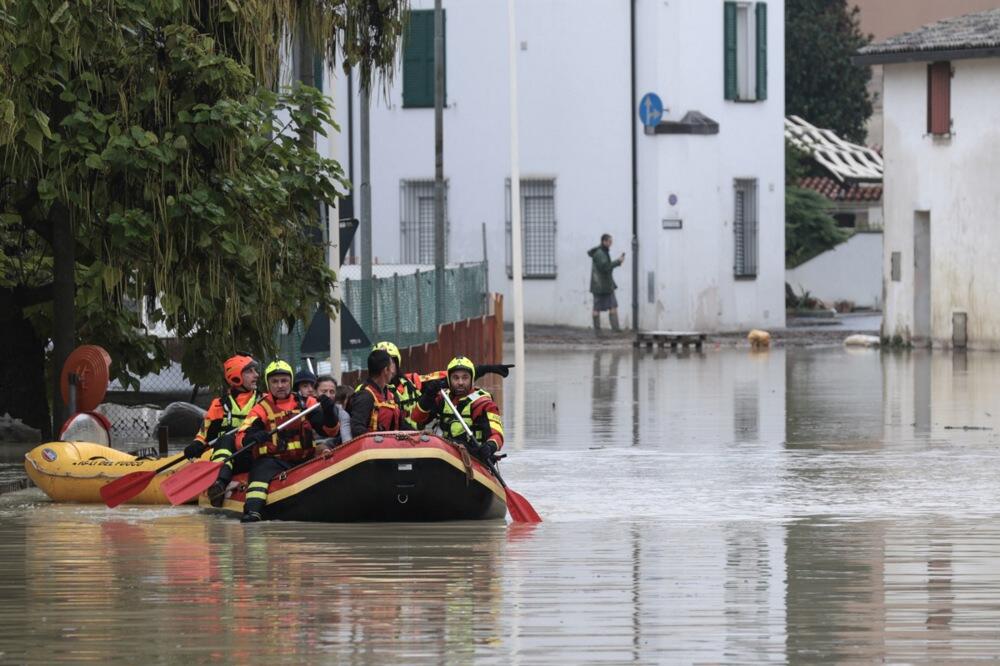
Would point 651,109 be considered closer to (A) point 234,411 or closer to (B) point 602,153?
(B) point 602,153

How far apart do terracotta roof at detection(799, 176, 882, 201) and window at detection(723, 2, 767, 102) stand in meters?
15.8

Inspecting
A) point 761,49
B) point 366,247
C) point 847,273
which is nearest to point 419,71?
point 761,49

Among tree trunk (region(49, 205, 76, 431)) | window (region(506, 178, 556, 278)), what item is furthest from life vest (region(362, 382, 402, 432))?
window (region(506, 178, 556, 278))

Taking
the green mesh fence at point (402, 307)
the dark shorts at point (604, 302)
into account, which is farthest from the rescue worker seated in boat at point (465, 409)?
the dark shorts at point (604, 302)

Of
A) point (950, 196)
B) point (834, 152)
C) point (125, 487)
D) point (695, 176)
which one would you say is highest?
point (834, 152)

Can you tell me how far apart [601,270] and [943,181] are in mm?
7044

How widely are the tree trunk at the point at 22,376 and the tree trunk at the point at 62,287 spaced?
6.21ft

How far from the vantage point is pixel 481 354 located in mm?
40062

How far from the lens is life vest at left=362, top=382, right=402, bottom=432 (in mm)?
20516

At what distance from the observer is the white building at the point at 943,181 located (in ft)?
152

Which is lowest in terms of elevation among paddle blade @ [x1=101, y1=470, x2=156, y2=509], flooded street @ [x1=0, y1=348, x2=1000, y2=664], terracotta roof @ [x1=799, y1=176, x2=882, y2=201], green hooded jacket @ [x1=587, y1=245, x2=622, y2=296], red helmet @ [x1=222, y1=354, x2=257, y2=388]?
flooded street @ [x1=0, y1=348, x2=1000, y2=664]

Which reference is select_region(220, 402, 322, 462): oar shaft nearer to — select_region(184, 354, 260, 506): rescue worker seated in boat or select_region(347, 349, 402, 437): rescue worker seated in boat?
select_region(347, 349, 402, 437): rescue worker seated in boat

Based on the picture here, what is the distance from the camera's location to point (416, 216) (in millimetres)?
52688

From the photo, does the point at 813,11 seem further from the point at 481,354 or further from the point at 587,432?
the point at 587,432
